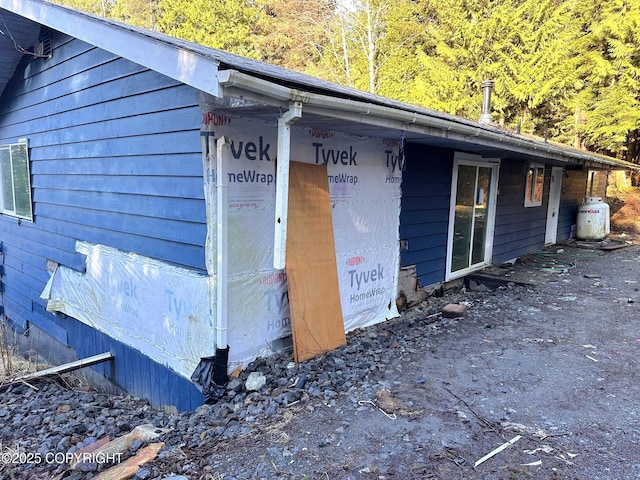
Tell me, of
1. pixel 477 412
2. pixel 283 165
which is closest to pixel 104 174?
pixel 283 165

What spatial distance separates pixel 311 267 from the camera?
164 inches

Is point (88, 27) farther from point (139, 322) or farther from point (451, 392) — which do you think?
point (451, 392)

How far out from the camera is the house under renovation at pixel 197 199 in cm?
336

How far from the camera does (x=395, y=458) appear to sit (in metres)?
2.46

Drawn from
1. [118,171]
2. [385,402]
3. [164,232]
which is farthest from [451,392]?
[118,171]

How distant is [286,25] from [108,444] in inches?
727

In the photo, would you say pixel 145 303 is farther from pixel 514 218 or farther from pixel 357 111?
pixel 514 218

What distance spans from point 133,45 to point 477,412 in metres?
3.79

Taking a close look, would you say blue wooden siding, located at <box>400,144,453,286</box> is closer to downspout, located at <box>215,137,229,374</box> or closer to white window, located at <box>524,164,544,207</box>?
downspout, located at <box>215,137,229,374</box>

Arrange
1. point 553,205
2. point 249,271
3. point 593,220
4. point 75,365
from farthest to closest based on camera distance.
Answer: point 593,220, point 553,205, point 75,365, point 249,271

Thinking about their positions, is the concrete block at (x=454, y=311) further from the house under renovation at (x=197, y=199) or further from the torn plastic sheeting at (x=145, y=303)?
the torn plastic sheeting at (x=145, y=303)

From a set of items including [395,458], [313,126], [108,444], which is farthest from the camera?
[313,126]

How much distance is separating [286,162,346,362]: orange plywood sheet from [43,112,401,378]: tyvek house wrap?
14cm

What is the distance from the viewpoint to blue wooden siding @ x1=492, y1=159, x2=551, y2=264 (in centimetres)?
802
